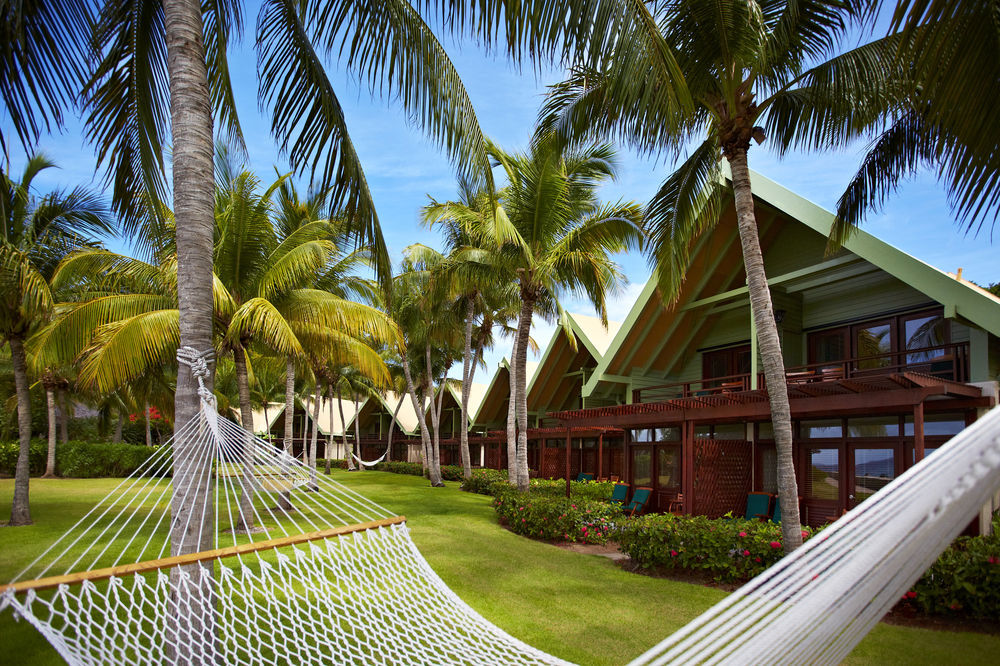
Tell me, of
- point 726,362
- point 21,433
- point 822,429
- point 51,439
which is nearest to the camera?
point 21,433

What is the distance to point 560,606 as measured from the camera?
21.2 ft

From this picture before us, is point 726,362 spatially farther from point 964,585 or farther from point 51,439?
point 51,439

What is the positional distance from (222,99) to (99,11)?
1099mm

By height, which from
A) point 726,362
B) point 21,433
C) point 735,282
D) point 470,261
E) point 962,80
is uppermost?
point 470,261

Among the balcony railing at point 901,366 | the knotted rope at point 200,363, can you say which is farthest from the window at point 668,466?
the knotted rope at point 200,363

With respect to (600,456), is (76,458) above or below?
below

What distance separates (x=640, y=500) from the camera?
44.4ft

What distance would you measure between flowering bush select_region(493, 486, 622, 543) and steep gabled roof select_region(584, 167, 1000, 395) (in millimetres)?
3643

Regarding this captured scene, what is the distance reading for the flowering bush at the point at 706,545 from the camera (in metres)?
7.28

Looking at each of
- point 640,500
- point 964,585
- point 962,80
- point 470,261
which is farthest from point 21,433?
point 964,585

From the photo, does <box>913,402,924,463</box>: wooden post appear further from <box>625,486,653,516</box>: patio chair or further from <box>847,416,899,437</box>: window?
<box>625,486,653,516</box>: patio chair

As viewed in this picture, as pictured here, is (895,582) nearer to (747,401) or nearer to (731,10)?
(731,10)

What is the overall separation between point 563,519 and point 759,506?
344cm

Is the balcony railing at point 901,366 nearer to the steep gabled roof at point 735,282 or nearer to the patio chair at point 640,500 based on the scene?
the steep gabled roof at point 735,282
